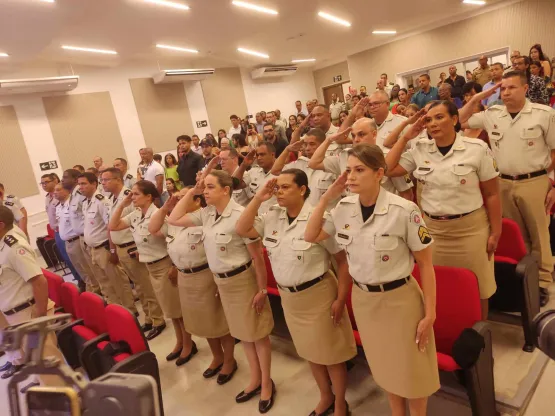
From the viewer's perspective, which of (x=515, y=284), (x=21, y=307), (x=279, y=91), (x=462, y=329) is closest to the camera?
(x=462, y=329)

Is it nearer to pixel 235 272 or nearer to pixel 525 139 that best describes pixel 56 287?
pixel 235 272

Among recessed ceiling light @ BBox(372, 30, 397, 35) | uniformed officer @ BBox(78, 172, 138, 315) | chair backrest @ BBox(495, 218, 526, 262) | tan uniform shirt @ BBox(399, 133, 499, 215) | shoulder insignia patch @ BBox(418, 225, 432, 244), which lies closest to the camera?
shoulder insignia patch @ BBox(418, 225, 432, 244)

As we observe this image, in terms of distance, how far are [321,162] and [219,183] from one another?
109 cm

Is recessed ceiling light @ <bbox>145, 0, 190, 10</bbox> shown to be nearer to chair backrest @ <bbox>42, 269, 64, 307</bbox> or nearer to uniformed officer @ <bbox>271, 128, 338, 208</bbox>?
uniformed officer @ <bbox>271, 128, 338, 208</bbox>

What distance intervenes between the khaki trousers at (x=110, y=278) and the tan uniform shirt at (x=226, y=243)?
2139 mm

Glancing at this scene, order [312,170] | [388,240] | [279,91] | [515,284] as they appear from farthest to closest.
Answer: [279,91] < [312,170] < [515,284] < [388,240]

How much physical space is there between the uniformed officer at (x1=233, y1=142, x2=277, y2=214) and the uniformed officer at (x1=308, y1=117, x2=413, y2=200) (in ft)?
1.80

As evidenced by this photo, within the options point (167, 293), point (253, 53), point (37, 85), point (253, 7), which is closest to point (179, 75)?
point (253, 53)

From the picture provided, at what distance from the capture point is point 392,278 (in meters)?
1.66

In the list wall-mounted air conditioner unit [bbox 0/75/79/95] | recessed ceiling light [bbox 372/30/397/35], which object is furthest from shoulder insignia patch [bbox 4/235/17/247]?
recessed ceiling light [bbox 372/30/397/35]

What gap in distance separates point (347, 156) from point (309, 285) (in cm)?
97

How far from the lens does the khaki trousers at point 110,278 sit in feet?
13.8

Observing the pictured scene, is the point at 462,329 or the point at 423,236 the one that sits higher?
the point at 423,236

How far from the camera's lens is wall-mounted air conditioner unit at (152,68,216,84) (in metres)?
10.1
